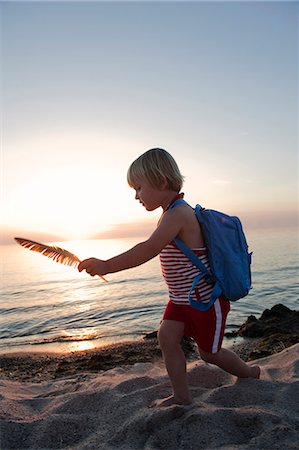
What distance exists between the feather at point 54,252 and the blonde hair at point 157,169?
0.88 meters

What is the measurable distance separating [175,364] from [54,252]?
143 centimetres

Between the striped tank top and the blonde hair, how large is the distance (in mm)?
575

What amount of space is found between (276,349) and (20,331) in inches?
266

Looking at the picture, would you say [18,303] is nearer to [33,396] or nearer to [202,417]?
[33,396]

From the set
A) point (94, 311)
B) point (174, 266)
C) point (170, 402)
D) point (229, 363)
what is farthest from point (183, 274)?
point (94, 311)

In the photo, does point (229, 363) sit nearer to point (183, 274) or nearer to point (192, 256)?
point (183, 274)

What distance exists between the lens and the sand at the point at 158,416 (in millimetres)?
2605

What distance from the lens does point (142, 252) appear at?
3129mm

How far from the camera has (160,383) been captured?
12.3ft

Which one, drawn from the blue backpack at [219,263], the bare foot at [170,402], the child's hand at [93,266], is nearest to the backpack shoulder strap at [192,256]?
the blue backpack at [219,263]

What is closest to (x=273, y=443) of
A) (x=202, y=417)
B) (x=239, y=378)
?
(x=202, y=417)

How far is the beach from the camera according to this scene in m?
2.62

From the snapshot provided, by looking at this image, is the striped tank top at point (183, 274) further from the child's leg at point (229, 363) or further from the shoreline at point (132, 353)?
the shoreline at point (132, 353)

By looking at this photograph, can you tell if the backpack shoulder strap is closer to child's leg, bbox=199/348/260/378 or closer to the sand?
child's leg, bbox=199/348/260/378
